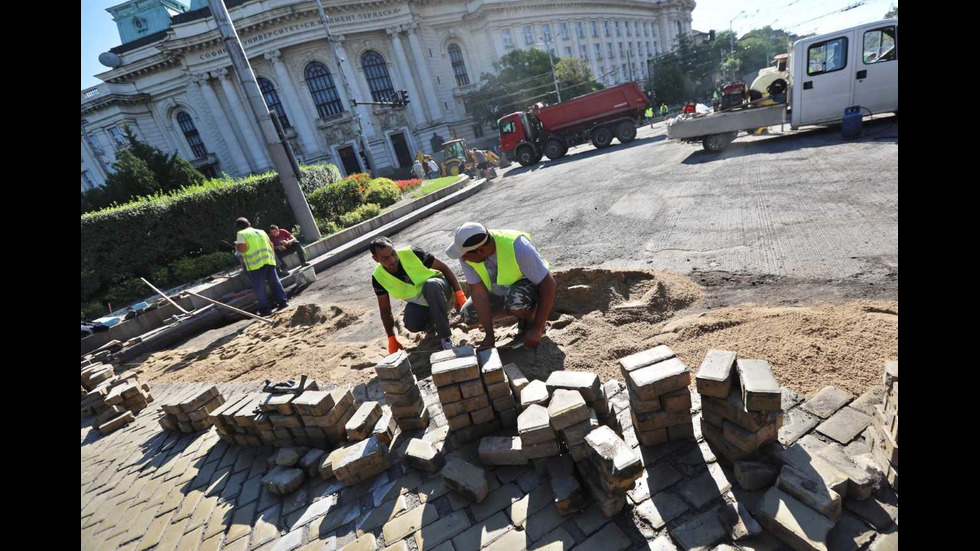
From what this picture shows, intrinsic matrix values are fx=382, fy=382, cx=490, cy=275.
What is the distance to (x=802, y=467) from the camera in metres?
1.64

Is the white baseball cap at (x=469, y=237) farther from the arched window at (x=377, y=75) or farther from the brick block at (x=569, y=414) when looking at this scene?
the arched window at (x=377, y=75)

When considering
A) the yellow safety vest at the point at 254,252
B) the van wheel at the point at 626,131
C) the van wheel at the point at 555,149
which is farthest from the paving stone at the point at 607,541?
the van wheel at the point at 626,131

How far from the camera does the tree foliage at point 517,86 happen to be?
36.6m

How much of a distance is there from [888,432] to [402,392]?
2.53m

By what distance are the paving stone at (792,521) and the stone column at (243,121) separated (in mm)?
38804

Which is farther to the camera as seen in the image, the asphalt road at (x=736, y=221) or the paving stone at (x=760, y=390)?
the asphalt road at (x=736, y=221)

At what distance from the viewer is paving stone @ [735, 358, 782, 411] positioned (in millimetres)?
1667

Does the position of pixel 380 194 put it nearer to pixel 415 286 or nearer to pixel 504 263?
Answer: pixel 415 286

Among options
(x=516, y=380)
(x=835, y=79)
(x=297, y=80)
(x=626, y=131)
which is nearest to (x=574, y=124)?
(x=626, y=131)

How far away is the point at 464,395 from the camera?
2.39 m

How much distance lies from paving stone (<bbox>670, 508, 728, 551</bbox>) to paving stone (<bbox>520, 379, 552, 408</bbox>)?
2.75ft
